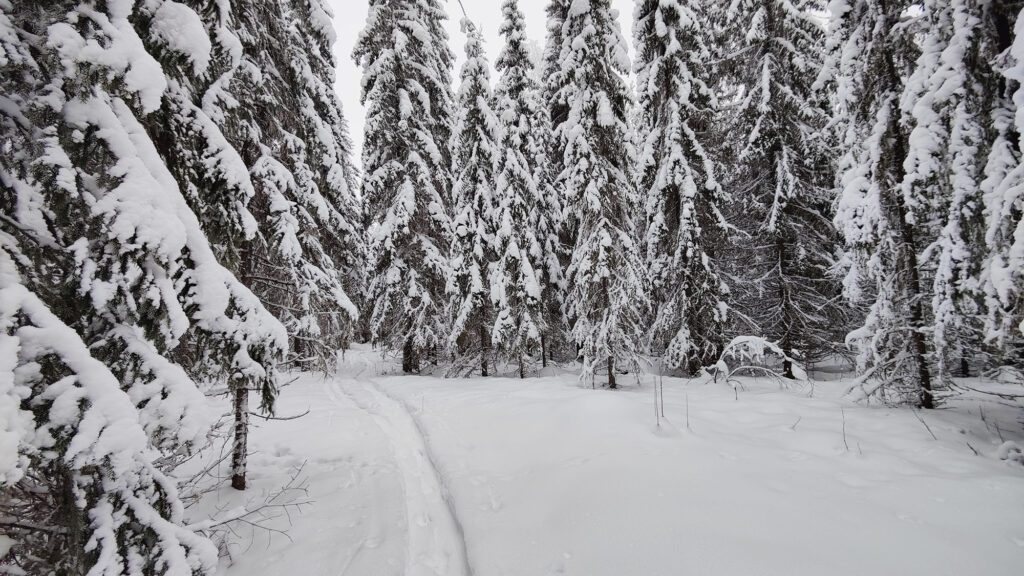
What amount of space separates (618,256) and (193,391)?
31.7ft

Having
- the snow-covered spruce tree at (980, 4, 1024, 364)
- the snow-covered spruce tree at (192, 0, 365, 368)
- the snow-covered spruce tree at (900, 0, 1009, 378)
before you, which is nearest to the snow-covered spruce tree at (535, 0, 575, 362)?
the snow-covered spruce tree at (192, 0, 365, 368)

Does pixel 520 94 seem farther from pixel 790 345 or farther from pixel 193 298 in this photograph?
pixel 193 298

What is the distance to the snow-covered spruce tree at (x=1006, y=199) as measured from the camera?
373 cm

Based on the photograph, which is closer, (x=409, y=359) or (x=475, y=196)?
(x=475, y=196)

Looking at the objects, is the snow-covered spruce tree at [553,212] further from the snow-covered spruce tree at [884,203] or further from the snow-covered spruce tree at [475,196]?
the snow-covered spruce tree at [884,203]

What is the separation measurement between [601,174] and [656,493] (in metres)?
8.48

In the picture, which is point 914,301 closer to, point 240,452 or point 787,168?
point 787,168

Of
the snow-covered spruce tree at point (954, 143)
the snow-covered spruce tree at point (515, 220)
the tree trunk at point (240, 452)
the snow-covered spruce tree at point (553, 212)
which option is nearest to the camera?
the snow-covered spruce tree at point (954, 143)

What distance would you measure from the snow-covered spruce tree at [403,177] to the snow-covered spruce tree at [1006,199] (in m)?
12.4

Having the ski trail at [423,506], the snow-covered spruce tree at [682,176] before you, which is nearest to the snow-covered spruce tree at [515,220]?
the snow-covered spruce tree at [682,176]

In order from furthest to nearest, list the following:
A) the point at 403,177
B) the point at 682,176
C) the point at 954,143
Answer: the point at 403,177 → the point at 682,176 → the point at 954,143

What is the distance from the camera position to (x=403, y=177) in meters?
14.2

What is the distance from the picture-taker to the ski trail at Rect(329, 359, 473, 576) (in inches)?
150

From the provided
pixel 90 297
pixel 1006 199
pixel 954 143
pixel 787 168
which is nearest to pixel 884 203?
pixel 954 143
